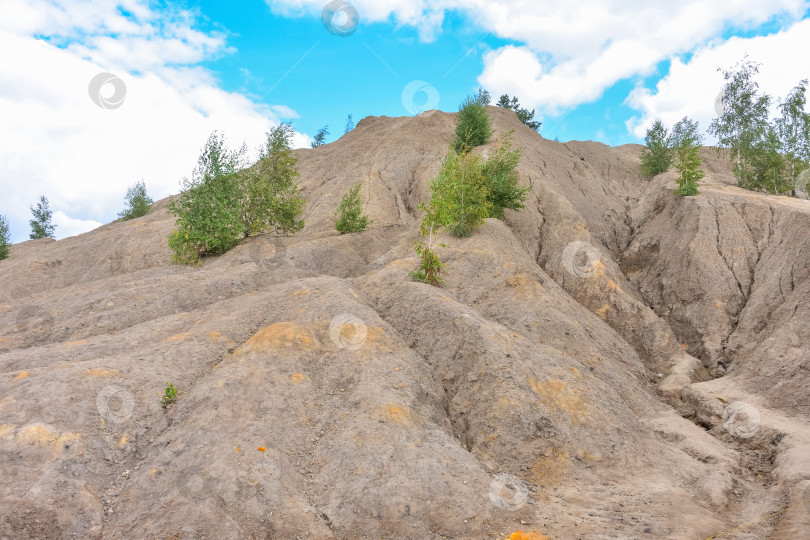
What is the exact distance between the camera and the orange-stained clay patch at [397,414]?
10.4 m

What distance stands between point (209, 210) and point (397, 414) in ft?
63.6

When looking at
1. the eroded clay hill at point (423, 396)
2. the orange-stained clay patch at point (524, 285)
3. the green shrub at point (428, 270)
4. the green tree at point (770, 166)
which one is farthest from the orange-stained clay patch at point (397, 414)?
the green tree at point (770, 166)

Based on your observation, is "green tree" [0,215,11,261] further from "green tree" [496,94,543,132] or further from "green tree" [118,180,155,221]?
"green tree" [496,94,543,132]

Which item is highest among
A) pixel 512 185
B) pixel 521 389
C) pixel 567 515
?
pixel 512 185

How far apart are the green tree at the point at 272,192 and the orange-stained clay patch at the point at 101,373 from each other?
53.9 ft

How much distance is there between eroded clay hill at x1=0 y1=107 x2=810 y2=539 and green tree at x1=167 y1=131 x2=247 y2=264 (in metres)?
1.99

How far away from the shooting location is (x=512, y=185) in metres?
29.1

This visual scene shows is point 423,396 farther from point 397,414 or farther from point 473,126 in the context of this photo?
point 473,126

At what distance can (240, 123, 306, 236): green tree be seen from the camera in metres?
27.6

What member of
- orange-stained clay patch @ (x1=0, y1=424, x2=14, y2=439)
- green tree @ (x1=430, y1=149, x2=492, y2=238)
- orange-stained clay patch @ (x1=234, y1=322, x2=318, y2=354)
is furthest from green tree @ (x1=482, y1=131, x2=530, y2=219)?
orange-stained clay patch @ (x1=0, y1=424, x2=14, y2=439)

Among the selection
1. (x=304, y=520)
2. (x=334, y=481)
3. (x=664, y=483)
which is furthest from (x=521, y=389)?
(x=304, y=520)

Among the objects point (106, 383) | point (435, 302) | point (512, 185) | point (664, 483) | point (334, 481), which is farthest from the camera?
point (512, 185)

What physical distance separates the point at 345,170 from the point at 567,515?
39.3m

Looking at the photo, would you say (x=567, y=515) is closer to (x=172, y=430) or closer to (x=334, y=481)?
(x=334, y=481)
